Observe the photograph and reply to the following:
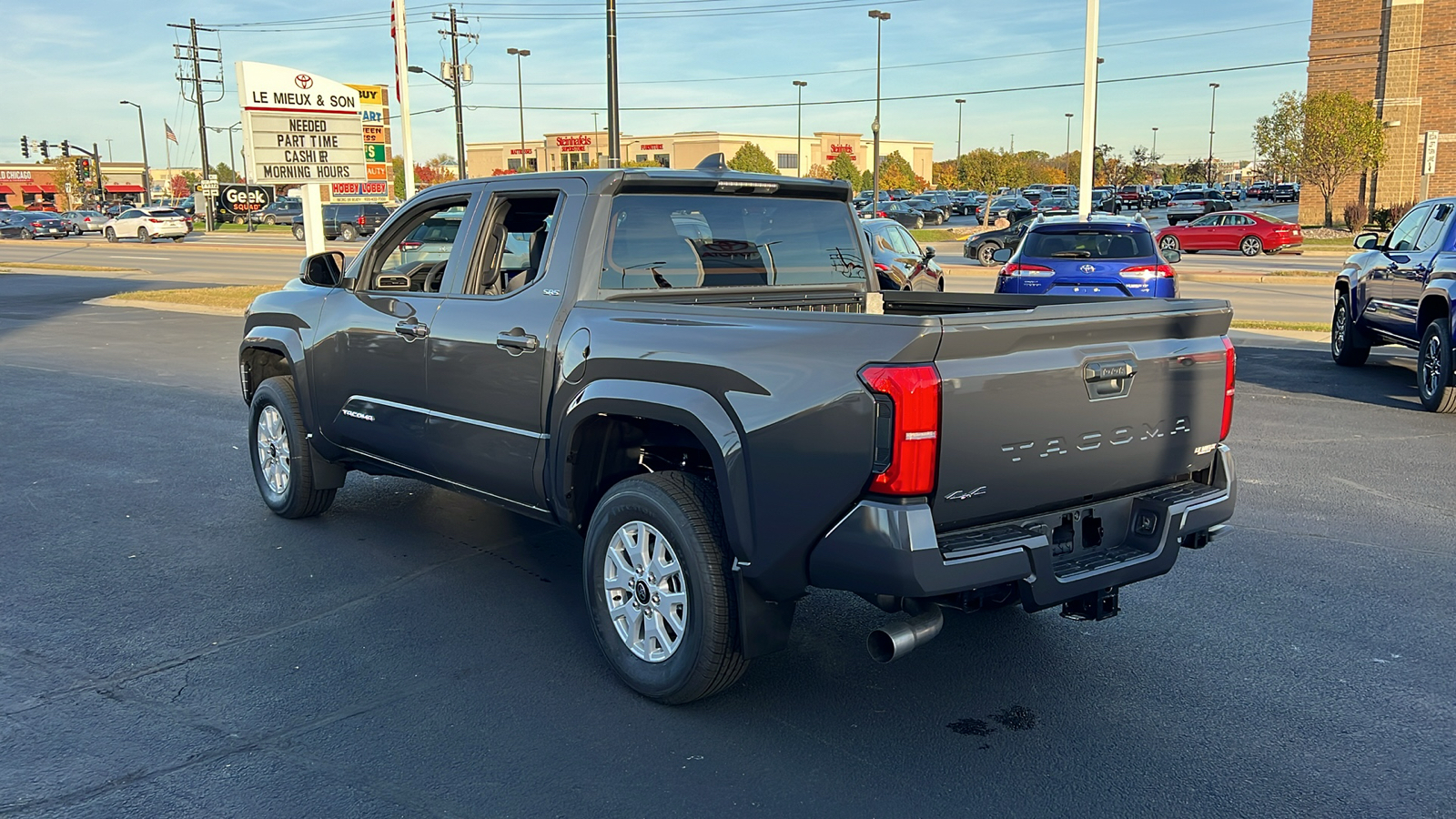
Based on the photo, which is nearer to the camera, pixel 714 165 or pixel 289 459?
pixel 714 165

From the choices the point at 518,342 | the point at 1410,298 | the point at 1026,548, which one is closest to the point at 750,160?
the point at 1410,298

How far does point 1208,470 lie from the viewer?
446cm

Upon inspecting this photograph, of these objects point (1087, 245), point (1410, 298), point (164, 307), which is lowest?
point (164, 307)

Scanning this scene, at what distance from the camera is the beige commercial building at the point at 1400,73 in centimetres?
4353

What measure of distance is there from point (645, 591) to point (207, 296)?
2092 centimetres

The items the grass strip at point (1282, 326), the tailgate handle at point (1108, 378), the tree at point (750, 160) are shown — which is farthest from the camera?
the tree at point (750, 160)

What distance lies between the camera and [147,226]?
5362 centimetres

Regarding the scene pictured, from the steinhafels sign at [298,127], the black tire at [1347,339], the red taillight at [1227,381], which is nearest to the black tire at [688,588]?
the red taillight at [1227,381]

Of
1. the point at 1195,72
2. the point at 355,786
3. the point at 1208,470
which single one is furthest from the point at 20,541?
the point at 1195,72

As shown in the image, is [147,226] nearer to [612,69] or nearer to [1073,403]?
[612,69]

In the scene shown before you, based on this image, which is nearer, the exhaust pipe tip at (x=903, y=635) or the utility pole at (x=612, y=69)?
the exhaust pipe tip at (x=903, y=635)

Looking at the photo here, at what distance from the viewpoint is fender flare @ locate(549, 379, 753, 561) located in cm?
383

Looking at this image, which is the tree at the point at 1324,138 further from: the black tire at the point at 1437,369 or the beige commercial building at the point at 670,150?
the beige commercial building at the point at 670,150

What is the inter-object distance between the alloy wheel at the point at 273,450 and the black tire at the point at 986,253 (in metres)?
24.5
